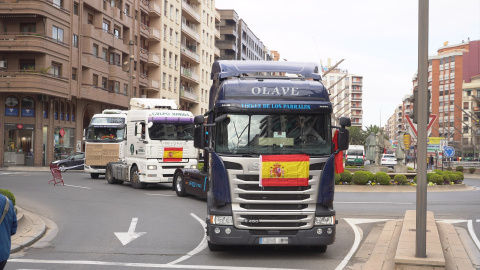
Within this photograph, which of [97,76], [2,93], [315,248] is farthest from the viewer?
[97,76]

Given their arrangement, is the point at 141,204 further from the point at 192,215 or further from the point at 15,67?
the point at 15,67

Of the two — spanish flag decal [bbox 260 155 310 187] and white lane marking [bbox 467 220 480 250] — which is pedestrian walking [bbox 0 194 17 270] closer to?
spanish flag decal [bbox 260 155 310 187]

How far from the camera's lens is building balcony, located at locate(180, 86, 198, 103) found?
80.1 meters

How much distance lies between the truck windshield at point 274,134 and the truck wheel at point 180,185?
40.2 feet

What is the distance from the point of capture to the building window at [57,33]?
49375mm

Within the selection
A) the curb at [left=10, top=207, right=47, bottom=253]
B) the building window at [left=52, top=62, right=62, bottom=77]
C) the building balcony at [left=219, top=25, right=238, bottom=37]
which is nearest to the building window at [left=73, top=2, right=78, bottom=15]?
the building window at [left=52, top=62, right=62, bottom=77]

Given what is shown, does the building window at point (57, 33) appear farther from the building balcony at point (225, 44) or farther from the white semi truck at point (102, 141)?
the building balcony at point (225, 44)

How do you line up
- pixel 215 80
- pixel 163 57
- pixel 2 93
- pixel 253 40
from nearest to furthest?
pixel 215 80 < pixel 2 93 < pixel 163 57 < pixel 253 40

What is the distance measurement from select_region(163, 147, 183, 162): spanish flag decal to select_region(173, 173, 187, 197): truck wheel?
1147mm

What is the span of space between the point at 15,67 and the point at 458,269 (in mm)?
44613

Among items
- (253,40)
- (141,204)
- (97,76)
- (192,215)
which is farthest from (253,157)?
(253,40)

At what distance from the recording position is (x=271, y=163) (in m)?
10.1

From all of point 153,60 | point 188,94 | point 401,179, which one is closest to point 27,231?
point 401,179

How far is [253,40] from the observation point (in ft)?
419
